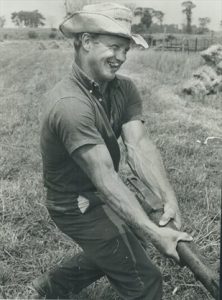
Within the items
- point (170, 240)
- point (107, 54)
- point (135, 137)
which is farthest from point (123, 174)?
point (170, 240)

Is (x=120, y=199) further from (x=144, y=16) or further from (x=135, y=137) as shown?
(x=144, y=16)

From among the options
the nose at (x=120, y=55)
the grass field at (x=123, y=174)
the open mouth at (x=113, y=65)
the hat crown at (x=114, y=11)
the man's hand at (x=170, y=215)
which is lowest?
the grass field at (x=123, y=174)

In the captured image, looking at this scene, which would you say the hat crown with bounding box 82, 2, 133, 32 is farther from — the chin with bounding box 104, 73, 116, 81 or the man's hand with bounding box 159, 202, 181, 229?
the man's hand with bounding box 159, 202, 181, 229

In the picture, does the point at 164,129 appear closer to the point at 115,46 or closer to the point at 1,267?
the point at 1,267

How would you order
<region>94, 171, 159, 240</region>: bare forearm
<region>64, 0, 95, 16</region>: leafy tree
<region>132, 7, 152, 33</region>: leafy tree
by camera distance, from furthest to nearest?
<region>132, 7, 152, 33</region>: leafy tree → <region>64, 0, 95, 16</region>: leafy tree → <region>94, 171, 159, 240</region>: bare forearm

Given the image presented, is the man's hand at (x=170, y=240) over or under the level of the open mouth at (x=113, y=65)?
under

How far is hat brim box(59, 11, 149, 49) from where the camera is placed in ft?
8.43

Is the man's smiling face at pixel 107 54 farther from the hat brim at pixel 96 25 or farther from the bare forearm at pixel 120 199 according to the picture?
the bare forearm at pixel 120 199

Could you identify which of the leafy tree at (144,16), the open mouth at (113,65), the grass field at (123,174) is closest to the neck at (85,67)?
the open mouth at (113,65)

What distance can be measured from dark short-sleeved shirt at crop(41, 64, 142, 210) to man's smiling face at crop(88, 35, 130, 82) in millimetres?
78

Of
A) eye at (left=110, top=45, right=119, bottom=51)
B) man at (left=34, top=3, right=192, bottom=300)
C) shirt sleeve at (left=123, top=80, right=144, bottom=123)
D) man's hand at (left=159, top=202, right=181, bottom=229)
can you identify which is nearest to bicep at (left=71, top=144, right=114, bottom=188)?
man at (left=34, top=3, right=192, bottom=300)

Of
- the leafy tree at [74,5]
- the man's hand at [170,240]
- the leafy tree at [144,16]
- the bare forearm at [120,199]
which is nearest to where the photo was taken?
the man's hand at [170,240]

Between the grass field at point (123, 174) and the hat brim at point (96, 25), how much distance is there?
1.59 metres

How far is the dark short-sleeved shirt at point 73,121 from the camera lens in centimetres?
242
